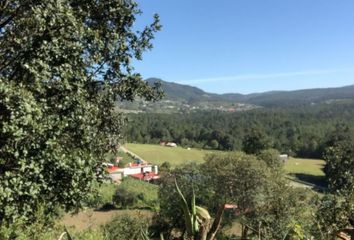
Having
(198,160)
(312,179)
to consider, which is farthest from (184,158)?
(312,179)

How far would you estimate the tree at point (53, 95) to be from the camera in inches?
262

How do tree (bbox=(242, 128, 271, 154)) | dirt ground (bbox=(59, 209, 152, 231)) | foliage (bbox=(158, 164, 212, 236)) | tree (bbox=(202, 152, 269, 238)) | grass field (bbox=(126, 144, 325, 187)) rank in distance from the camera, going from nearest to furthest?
1. dirt ground (bbox=(59, 209, 152, 231))
2. foliage (bbox=(158, 164, 212, 236))
3. tree (bbox=(202, 152, 269, 238))
4. tree (bbox=(242, 128, 271, 154))
5. grass field (bbox=(126, 144, 325, 187))

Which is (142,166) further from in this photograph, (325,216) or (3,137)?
(3,137)

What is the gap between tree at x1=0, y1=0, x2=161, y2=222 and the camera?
21.8ft

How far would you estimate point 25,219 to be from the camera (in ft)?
22.6

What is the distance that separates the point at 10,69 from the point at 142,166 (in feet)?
263

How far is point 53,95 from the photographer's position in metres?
7.42

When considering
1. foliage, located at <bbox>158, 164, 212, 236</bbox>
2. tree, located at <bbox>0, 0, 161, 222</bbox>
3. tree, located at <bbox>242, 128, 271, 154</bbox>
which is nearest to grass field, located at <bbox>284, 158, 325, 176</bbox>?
tree, located at <bbox>242, 128, 271, 154</bbox>

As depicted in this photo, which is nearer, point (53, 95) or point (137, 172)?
point (53, 95)

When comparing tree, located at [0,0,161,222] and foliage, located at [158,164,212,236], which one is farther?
foliage, located at [158,164,212,236]

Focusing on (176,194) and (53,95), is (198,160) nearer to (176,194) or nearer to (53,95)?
(176,194)

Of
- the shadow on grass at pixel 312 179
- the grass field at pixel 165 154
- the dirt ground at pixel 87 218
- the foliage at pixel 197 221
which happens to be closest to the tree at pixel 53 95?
the dirt ground at pixel 87 218

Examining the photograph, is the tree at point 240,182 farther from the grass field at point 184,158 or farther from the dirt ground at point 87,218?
the grass field at point 184,158

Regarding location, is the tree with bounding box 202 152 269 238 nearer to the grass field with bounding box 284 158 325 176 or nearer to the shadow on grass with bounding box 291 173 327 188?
the shadow on grass with bounding box 291 173 327 188
